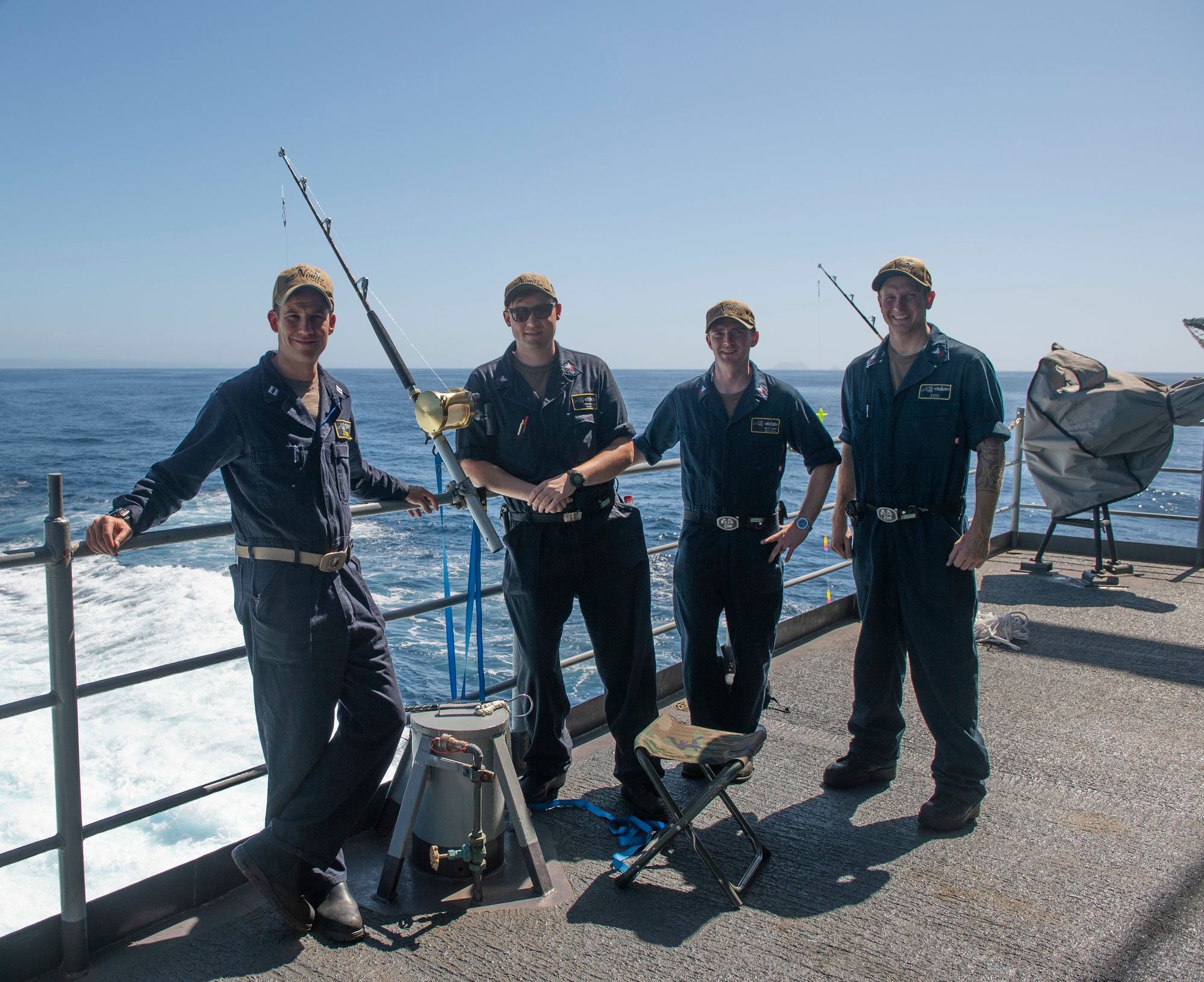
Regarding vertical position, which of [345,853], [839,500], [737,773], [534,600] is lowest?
[345,853]

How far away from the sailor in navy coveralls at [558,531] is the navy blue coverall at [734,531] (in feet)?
0.77

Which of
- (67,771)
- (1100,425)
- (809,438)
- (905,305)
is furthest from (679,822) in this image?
(1100,425)

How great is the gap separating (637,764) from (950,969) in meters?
1.17

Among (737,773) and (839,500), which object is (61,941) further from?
(839,500)

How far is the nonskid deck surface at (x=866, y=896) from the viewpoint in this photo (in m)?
2.19

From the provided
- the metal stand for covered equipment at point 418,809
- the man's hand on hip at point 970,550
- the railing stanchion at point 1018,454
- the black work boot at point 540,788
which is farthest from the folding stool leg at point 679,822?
the railing stanchion at point 1018,454

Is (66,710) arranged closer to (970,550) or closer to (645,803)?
(645,803)

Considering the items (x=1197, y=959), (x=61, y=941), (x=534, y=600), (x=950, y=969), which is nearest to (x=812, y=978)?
(x=950, y=969)

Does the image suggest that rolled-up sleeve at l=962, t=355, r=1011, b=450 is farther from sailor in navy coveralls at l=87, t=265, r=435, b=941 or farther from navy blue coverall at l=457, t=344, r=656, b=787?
sailor in navy coveralls at l=87, t=265, r=435, b=941

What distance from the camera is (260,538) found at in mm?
2289

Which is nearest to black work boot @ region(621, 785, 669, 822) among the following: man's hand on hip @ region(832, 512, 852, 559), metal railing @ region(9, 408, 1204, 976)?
man's hand on hip @ region(832, 512, 852, 559)

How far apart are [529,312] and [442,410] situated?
50 centimetres

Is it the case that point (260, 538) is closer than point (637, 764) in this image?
Yes

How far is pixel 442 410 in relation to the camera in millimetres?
2682
